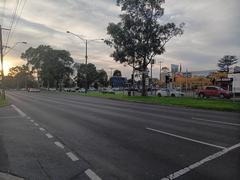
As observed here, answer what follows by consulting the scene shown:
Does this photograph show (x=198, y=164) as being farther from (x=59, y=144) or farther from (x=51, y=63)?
(x=51, y=63)

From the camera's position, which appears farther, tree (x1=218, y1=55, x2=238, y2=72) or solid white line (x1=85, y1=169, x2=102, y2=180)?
tree (x1=218, y1=55, x2=238, y2=72)

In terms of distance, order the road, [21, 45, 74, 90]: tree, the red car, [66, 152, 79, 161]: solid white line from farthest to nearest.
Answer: [21, 45, 74, 90]: tree, the red car, [66, 152, 79, 161]: solid white line, the road

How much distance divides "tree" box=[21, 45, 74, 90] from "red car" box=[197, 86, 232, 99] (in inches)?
2876

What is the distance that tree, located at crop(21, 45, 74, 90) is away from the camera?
11438cm

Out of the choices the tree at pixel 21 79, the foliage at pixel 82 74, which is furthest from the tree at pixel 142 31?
the tree at pixel 21 79

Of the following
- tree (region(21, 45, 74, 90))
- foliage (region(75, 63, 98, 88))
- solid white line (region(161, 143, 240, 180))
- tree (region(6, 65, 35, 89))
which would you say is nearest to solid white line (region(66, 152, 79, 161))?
solid white line (region(161, 143, 240, 180))

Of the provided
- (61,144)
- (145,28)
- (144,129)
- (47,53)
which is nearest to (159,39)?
(145,28)

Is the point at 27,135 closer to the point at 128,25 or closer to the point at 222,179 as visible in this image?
the point at 222,179

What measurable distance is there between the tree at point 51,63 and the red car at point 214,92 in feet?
240

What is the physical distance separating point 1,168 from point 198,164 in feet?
13.5

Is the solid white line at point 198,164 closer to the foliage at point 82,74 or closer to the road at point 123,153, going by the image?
the road at point 123,153

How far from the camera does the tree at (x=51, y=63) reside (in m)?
114

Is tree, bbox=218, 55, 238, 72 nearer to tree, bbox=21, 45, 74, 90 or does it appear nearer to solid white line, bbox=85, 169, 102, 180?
tree, bbox=21, 45, 74, 90

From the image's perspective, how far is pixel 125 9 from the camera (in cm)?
4953
